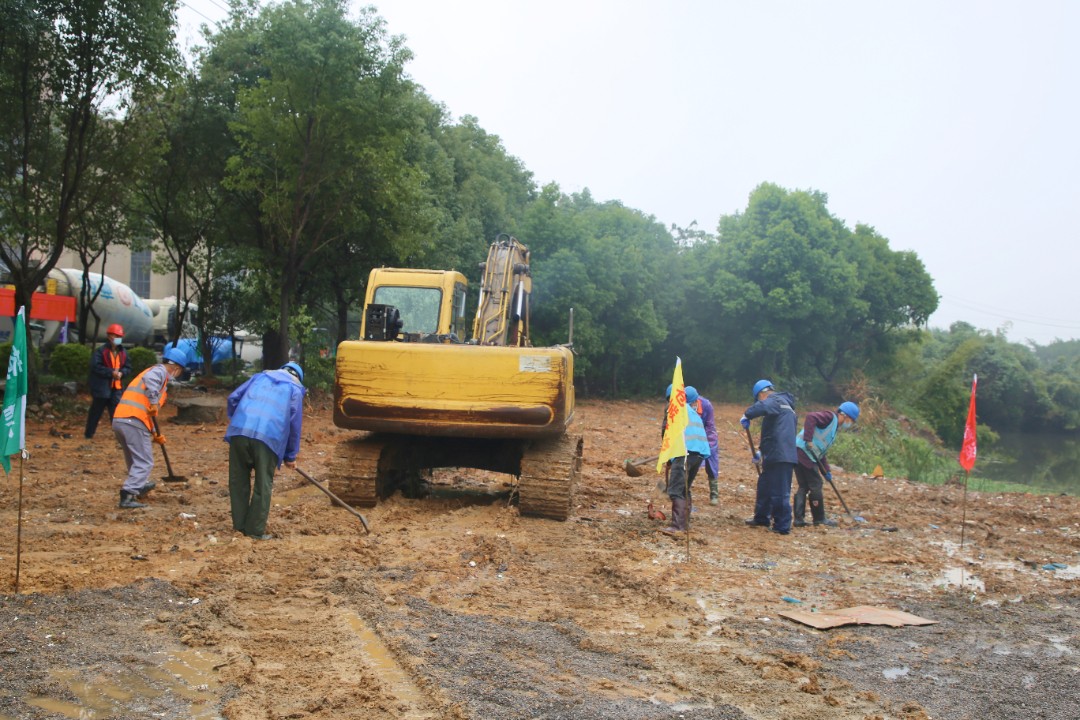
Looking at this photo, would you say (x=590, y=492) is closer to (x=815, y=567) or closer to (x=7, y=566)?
(x=815, y=567)

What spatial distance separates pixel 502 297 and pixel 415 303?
3.45ft

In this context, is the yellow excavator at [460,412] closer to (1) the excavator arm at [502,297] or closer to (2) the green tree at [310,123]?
(1) the excavator arm at [502,297]

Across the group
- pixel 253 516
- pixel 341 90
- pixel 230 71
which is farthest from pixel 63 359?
pixel 253 516

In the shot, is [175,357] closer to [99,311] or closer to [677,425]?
[677,425]

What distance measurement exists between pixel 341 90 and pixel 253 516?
1241 cm

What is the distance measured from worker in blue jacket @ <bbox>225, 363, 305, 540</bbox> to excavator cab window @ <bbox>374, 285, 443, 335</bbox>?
122 inches

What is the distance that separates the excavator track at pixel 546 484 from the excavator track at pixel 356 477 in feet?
4.80

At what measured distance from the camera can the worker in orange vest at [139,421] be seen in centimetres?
906

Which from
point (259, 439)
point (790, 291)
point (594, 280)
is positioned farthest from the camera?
point (790, 291)

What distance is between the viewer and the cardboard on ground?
6.37 metres

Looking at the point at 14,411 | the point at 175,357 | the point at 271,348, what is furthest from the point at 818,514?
the point at 271,348

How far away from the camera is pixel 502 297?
11.6 meters

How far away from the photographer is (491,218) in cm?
3122

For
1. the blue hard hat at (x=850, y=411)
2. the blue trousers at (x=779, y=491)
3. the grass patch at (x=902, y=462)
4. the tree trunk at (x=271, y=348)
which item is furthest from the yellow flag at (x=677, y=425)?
the tree trunk at (x=271, y=348)
